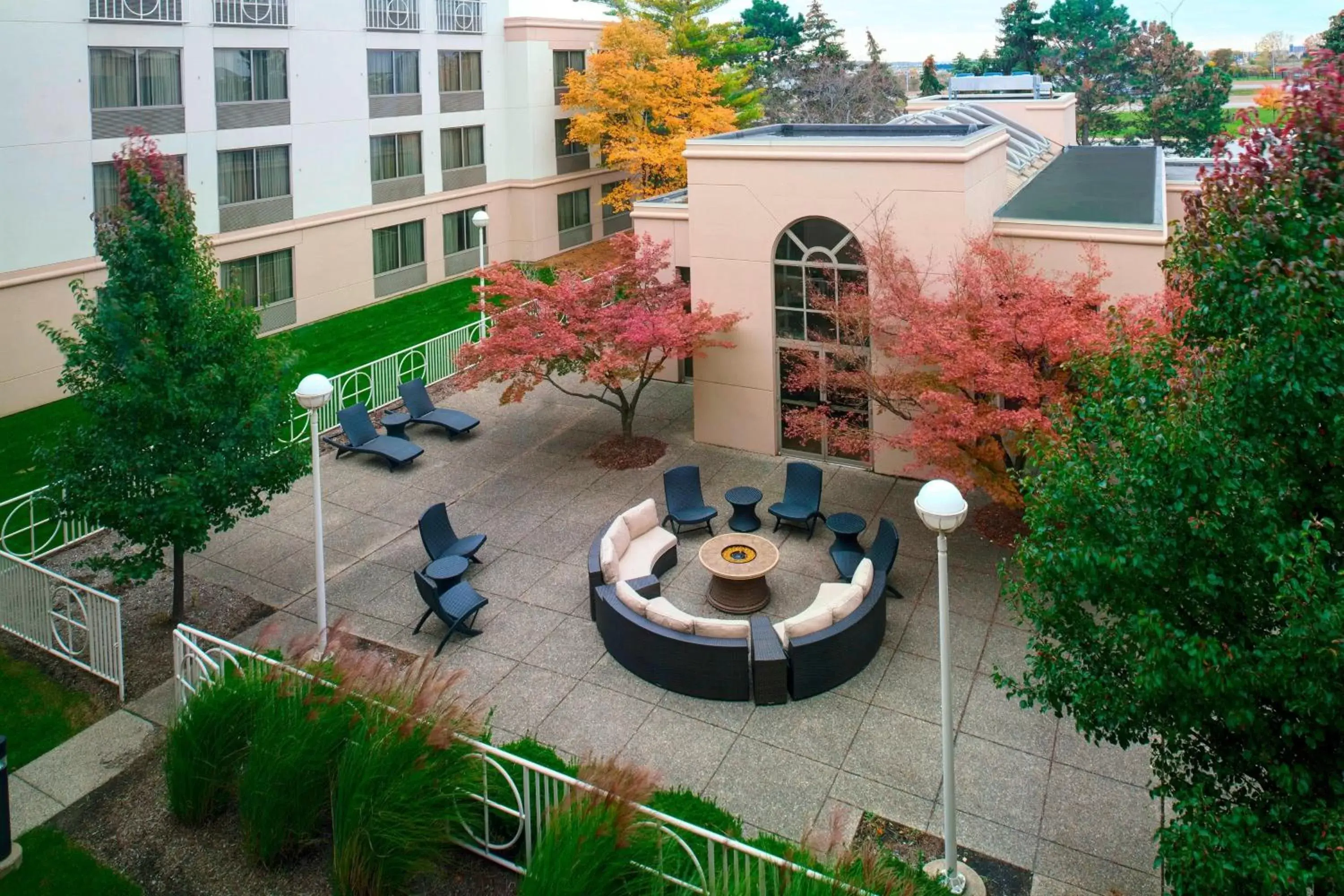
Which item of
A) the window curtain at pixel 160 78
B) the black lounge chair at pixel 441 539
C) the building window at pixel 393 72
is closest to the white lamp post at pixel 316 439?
the black lounge chair at pixel 441 539

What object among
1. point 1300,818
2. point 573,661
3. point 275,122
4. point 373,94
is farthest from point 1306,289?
point 373,94

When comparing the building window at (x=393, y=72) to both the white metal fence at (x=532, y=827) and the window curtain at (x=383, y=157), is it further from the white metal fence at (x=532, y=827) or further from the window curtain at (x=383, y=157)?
the white metal fence at (x=532, y=827)

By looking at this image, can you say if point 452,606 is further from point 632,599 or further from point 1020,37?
point 1020,37

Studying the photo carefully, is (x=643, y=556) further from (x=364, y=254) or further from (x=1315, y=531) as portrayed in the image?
(x=364, y=254)

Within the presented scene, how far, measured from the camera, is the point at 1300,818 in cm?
607

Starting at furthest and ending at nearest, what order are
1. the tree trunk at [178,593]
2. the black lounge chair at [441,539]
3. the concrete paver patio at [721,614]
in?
the black lounge chair at [441,539] < the tree trunk at [178,593] < the concrete paver patio at [721,614]

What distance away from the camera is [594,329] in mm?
18172

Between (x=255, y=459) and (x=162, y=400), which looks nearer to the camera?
(x=162, y=400)

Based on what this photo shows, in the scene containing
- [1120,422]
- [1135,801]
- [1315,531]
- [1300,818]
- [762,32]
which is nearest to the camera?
[1315,531]

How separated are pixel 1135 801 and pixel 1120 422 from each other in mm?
4882

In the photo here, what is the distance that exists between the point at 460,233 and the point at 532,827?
31.3 meters

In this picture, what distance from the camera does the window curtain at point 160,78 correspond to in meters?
25.4

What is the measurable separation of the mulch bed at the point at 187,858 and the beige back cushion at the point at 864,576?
577cm

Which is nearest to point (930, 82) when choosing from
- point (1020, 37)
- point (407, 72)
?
point (1020, 37)
